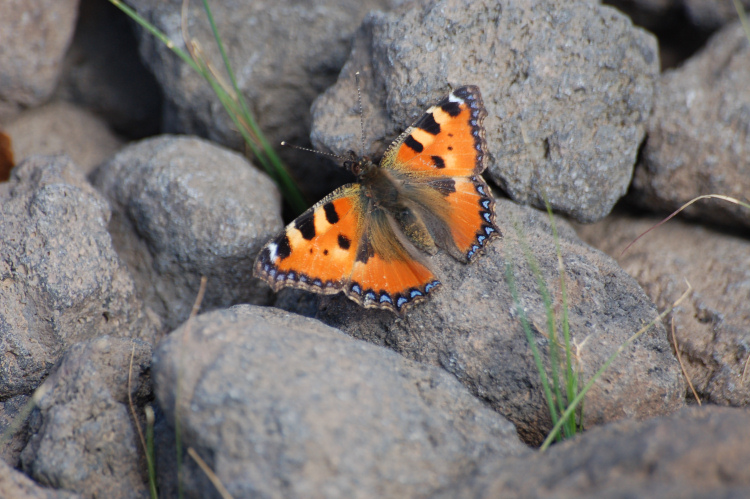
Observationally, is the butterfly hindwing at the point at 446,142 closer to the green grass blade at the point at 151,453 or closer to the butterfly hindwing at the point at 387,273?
the butterfly hindwing at the point at 387,273

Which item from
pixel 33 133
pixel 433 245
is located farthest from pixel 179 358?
pixel 33 133

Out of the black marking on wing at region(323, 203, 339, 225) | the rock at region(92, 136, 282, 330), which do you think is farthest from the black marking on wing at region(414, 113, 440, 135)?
the rock at region(92, 136, 282, 330)

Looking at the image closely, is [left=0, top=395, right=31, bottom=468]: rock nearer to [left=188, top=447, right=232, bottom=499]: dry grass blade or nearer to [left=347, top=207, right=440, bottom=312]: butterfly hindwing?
[left=188, top=447, right=232, bottom=499]: dry grass blade

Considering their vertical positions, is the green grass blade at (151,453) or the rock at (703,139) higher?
the rock at (703,139)

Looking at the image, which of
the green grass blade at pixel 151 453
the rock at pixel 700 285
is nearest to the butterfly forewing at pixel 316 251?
the green grass blade at pixel 151 453

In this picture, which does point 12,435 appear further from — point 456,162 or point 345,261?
point 456,162

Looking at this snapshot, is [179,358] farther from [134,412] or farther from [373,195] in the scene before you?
[373,195]

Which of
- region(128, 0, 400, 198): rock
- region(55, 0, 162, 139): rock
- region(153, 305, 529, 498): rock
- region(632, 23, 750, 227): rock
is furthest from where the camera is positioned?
region(55, 0, 162, 139): rock
